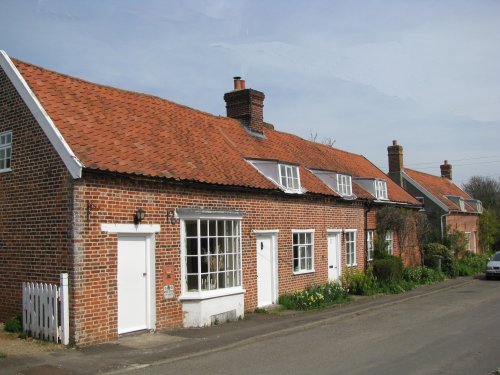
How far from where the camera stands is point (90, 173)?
33.7 feet

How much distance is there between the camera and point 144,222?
1135 centimetres

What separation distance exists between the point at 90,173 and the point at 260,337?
16.4ft

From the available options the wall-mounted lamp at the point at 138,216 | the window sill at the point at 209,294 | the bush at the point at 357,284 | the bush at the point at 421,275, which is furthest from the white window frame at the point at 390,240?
the wall-mounted lamp at the point at 138,216

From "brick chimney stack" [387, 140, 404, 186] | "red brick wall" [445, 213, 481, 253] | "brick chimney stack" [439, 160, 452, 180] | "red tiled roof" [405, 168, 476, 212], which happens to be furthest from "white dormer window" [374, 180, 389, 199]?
"brick chimney stack" [439, 160, 452, 180]

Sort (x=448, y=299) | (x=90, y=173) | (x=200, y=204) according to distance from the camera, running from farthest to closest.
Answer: (x=448, y=299) < (x=200, y=204) < (x=90, y=173)

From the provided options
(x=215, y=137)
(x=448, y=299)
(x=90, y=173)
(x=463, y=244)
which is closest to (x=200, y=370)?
(x=90, y=173)

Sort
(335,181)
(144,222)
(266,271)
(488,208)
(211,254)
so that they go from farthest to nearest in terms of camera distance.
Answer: (488,208)
(335,181)
(266,271)
(211,254)
(144,222)

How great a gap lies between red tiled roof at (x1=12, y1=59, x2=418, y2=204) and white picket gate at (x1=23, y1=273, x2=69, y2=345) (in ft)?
8.43

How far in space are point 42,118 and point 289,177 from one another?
834 cm

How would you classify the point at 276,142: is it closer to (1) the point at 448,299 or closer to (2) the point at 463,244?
(1) the point at 448,299

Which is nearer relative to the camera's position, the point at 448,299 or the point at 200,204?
the point at 200,204

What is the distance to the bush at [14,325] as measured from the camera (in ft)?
35.4

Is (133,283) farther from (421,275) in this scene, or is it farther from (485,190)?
(485,190)

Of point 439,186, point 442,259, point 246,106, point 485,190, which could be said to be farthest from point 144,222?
point 485,190
